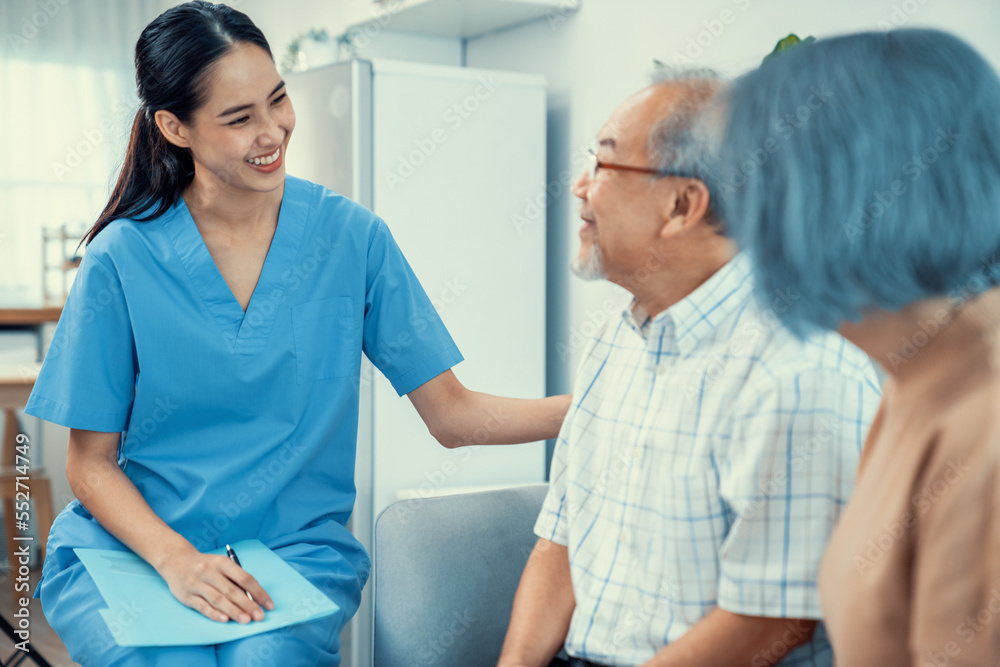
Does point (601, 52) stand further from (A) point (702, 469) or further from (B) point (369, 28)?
(A) point (702, 469)

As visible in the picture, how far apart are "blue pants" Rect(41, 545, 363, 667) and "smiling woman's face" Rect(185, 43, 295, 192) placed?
0.54 m

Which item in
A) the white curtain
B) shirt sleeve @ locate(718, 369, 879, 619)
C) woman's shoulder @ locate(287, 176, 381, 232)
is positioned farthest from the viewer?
the white curtain

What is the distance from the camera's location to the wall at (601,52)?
174 centimetres

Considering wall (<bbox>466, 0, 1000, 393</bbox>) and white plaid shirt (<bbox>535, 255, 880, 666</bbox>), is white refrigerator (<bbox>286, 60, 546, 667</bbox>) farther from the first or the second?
white plaid shirt (<bbox>535, 255, 880, 666</bbox>)

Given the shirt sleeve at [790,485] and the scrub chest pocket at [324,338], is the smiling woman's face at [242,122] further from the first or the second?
the shirt sleeve at [790,485]

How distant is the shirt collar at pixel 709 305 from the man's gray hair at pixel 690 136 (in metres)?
0.06

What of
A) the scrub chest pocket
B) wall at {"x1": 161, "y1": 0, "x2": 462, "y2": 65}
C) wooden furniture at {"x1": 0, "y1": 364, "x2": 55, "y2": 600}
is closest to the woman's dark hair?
the scrub chest pocket

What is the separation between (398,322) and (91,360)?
0.44m

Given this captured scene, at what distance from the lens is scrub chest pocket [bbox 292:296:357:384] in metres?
1.31

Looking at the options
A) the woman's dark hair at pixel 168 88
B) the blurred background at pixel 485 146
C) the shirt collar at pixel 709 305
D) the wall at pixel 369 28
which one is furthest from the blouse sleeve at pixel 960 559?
the wall at pixel 369 28

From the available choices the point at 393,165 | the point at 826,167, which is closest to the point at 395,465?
the point at 393,165

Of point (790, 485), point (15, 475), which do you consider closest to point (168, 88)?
point (790, 485)

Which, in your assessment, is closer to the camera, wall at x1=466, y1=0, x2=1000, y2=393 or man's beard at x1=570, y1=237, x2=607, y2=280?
man's beard at x1=570, y1=237, x2=607, y2=280

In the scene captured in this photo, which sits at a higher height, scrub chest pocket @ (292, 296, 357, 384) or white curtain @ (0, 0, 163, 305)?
white curtain @ (0, 0, 163, 305)
